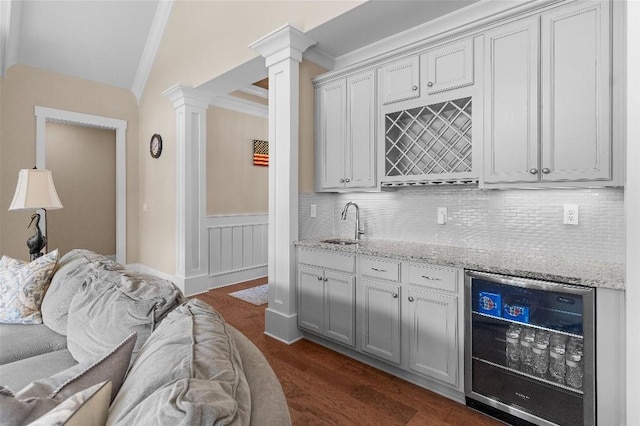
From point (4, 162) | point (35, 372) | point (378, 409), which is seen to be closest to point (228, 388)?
point (35, 372)

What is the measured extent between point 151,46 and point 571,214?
5.59m

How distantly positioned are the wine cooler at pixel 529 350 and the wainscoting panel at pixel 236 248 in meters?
3.69

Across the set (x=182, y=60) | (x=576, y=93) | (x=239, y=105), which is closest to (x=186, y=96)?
(x=182, y=60)

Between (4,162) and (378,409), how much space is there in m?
5.22

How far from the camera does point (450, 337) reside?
2.11 m

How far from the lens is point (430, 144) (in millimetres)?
2658

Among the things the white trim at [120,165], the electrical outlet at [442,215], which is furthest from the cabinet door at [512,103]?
the white trim at [120,165]

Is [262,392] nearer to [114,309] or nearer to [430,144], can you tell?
[114,309]

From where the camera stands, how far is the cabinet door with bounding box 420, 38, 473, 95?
7.62 feet

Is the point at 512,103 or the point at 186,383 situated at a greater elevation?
the point at 512,103

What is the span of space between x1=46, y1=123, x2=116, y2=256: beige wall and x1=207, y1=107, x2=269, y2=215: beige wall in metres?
2.78

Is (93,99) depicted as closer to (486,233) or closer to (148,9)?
(148,9)

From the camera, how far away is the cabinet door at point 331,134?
3.07 metres

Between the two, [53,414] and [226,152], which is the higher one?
[226,152]
